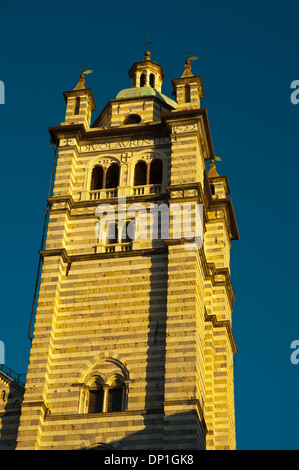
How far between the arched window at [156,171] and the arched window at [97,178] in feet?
7.66

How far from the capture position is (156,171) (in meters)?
43.2

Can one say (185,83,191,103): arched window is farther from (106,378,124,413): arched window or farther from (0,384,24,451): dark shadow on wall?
(0,384,24,451): dark shadow on wall

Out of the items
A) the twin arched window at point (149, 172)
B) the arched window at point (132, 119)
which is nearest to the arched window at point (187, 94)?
the arched window at point (132, 119)

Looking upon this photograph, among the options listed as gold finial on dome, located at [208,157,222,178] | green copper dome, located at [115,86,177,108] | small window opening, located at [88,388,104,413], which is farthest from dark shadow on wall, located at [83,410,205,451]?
green copper dome, located at [115,86,177,108]

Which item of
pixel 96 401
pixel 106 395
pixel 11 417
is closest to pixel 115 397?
pixel 106 395

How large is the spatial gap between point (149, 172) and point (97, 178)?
2.51 m

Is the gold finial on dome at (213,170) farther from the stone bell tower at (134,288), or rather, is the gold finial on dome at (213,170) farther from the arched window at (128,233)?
the arched window at (128,233)

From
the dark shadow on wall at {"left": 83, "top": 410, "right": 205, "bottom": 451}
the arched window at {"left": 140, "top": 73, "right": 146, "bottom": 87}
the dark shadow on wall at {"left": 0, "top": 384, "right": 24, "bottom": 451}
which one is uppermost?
the arched window at {"left": 140, "top": 73, "right": 146, "bottom": 87}

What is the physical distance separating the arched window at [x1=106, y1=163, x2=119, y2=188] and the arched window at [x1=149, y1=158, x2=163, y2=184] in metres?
1.65

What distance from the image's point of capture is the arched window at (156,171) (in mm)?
42875

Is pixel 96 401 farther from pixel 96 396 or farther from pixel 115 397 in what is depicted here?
pixel 115 397

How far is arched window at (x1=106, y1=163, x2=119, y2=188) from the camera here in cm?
4331

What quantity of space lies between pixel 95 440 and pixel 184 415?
11.4 ft
